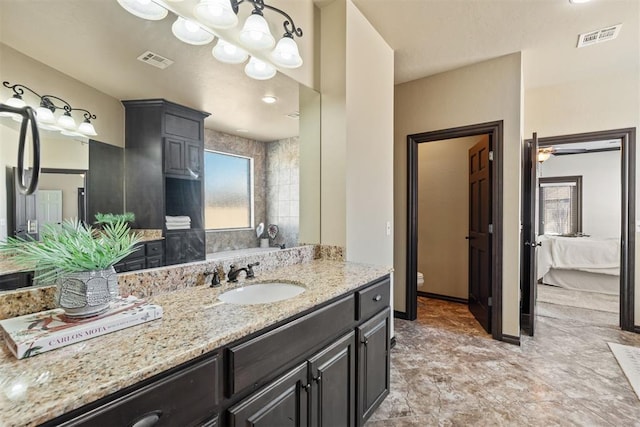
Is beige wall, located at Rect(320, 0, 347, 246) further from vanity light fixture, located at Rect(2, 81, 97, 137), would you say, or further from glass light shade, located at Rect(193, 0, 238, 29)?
vanity light fixture, located at Rect(2, 81, 97, 137)

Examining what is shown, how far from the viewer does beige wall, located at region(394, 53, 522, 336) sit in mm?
2887

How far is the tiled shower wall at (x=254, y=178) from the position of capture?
1.63 metres

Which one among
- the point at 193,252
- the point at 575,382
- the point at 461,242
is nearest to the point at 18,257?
the point at 193,252

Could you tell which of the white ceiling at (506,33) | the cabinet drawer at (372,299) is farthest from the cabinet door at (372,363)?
the white ceiling at (506,33)

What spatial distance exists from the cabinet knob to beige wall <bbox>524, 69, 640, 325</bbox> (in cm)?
430

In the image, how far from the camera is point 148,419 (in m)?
0.71

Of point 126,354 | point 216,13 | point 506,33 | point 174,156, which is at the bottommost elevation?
point 126,354

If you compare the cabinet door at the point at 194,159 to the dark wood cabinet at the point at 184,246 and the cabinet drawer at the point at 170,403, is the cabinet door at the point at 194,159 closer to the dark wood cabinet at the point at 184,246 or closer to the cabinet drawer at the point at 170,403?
the dark wood cabinet at the point at 184,246

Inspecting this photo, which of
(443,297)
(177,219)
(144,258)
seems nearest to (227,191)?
(177,219)

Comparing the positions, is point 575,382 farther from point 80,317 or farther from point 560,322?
point 80,317

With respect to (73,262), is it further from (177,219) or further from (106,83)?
(106,83)

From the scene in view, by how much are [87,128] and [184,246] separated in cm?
62

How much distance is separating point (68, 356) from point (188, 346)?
27 cm

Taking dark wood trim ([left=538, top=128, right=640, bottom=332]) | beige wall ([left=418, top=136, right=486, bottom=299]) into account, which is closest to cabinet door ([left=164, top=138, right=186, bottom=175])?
beige wall ([left=418, top=136, right=486, bottom=299])
